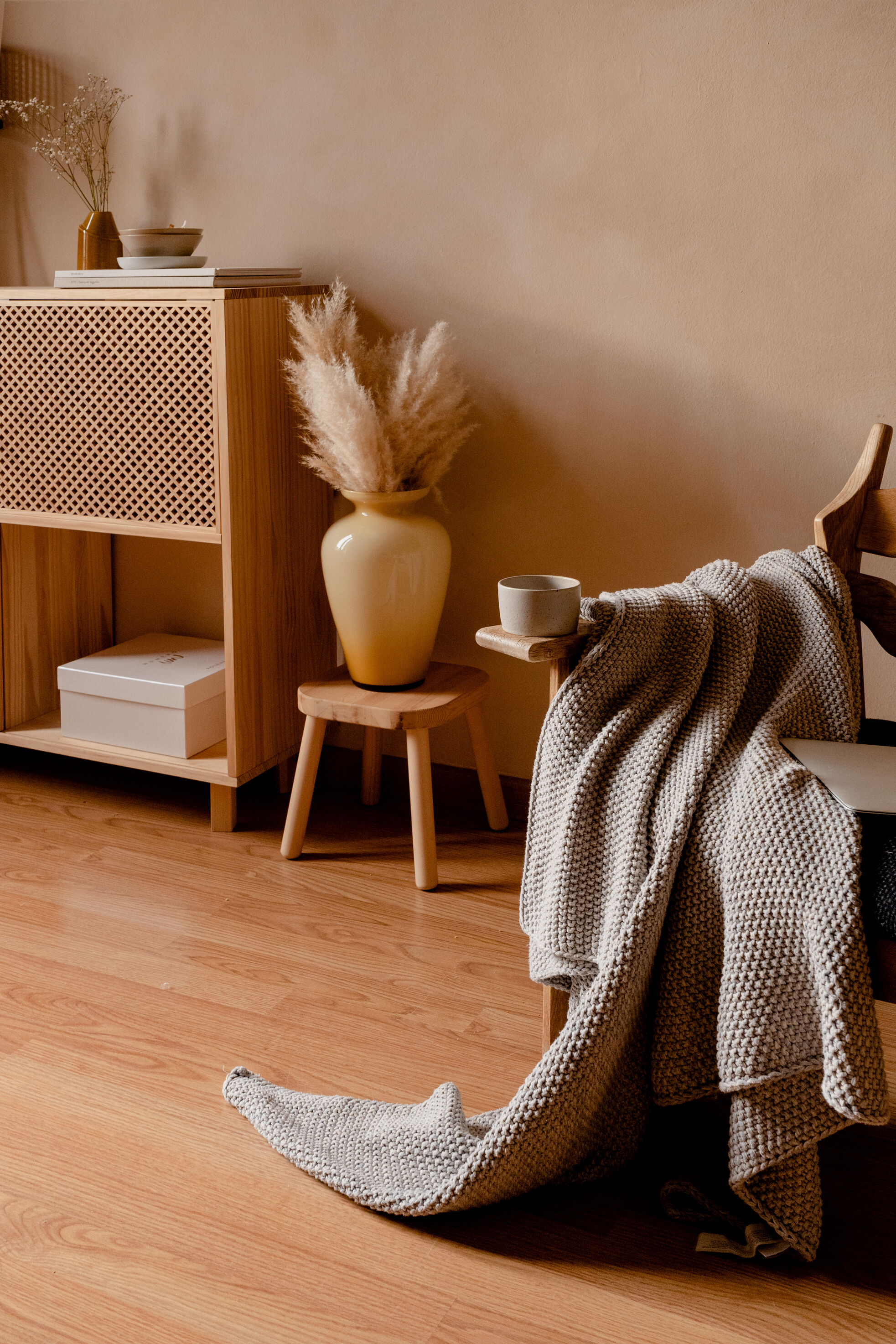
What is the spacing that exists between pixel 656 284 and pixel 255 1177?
57.6 inches

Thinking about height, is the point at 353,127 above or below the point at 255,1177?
above

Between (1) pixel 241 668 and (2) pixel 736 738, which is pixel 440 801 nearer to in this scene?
(1) pixel 241 668

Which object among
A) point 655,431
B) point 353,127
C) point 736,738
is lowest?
point 736,738

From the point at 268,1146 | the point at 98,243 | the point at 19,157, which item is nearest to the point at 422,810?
the point at 268,1146

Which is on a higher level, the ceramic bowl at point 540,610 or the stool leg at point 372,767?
the ceramic bowl at point 540,610

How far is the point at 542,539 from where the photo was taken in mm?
2180

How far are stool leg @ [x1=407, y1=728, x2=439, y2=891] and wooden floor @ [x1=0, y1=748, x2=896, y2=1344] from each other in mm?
35

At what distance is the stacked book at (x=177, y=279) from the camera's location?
1.96 m

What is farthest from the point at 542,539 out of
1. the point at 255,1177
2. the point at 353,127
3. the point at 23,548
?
the point at 255,1177

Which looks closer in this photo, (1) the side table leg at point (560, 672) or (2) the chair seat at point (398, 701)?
(1) the side table leg at point (560, 672)

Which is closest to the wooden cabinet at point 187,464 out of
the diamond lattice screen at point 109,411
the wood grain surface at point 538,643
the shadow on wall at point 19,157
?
the diamond lattice screen at point 109,411

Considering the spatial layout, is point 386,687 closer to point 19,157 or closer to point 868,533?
point 868,533

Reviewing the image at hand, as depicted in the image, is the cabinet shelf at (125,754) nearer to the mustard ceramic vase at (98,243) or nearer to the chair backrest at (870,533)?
the mustard ceramic vase at (98,243)

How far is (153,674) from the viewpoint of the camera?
88.4 inches
